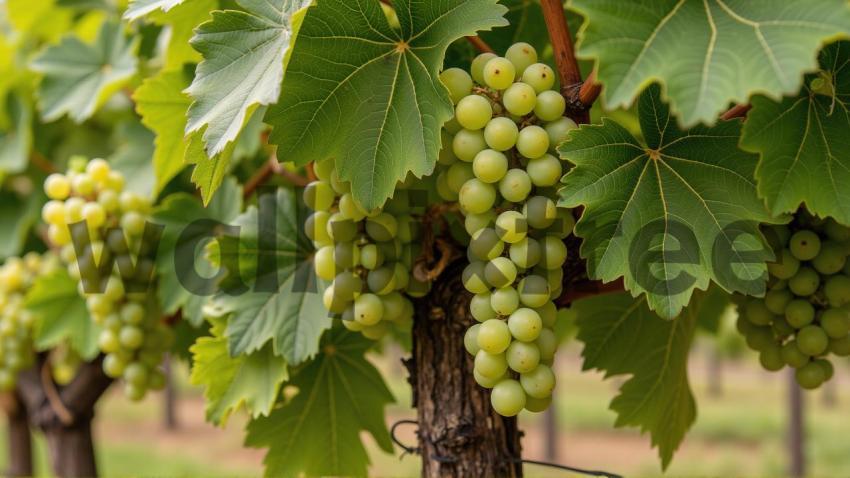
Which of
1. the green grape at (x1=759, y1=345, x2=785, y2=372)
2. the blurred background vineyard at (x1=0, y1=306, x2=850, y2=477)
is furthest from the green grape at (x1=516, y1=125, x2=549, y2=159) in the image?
the blurred background vineyard at (x1=0, y1=306, x2=850, y2=477)

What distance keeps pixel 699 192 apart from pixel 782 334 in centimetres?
35

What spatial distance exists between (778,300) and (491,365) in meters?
0.49

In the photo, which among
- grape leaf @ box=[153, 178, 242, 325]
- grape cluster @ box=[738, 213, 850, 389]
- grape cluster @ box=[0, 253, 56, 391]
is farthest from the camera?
→ grape cluster @ box=[0, 253, 56, 391]

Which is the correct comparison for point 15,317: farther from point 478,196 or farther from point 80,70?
point 478,196

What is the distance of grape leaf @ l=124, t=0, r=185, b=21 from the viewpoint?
0.96 m

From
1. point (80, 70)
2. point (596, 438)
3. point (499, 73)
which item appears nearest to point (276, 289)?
point (499, 73)

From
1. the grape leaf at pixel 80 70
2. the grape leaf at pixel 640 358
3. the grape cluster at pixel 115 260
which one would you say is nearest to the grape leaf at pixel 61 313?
the grape cluster at pixel 115 260

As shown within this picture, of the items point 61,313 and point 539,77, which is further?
point 61,313

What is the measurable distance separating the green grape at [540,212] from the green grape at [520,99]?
11 cm

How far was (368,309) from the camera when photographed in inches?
42.5

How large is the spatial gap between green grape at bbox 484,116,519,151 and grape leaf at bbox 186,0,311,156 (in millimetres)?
275

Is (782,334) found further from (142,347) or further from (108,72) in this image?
(108,72)

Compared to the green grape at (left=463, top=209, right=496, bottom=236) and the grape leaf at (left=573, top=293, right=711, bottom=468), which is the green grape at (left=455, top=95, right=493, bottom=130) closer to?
the green grape at (left=463, top=209, right=496, bottom=236)

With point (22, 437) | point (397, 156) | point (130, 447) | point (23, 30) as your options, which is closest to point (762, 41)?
point (397, 156)
